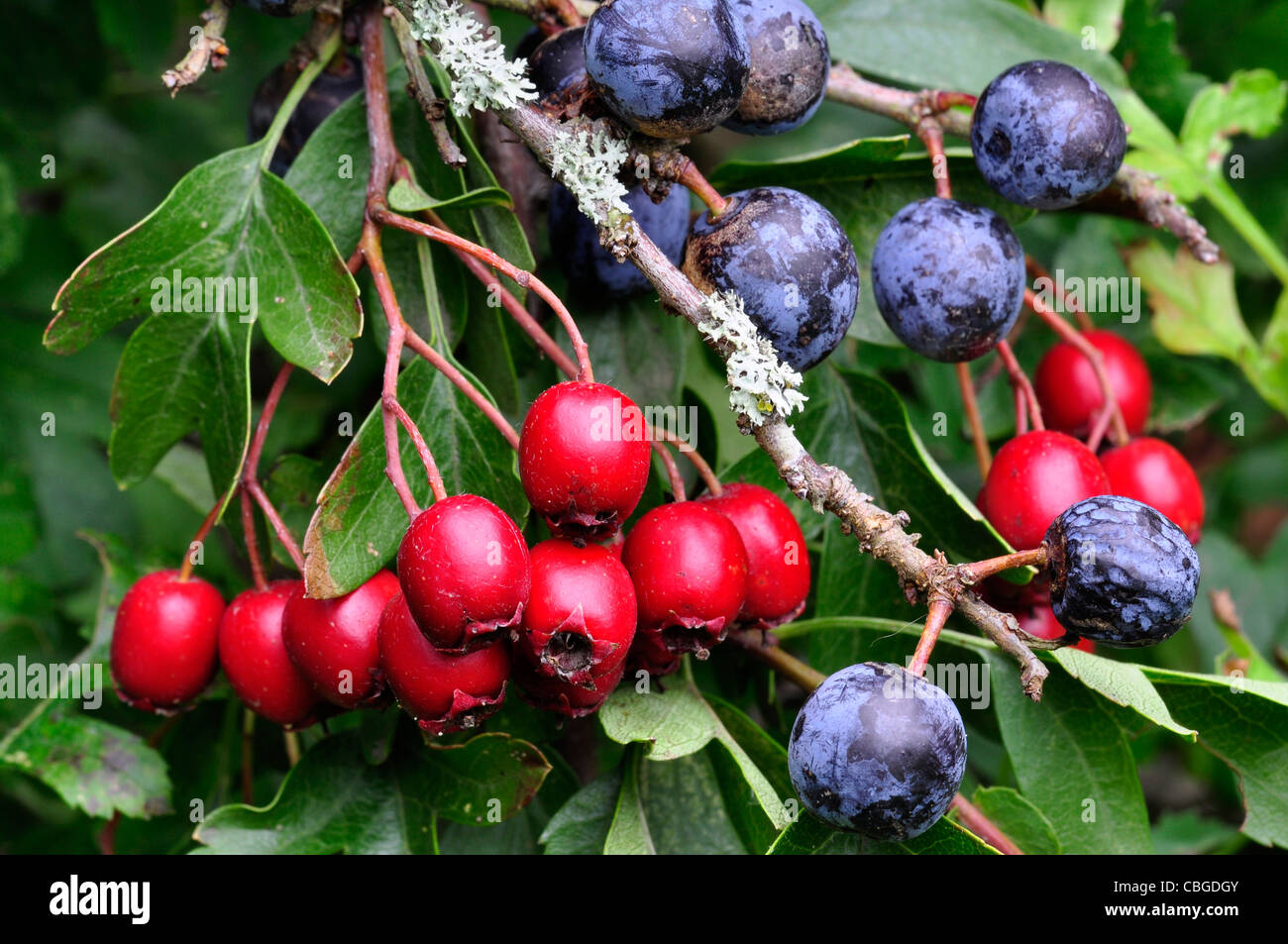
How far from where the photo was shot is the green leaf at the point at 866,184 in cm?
135

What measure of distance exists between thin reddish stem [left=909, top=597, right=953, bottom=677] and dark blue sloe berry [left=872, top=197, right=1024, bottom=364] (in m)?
0.36

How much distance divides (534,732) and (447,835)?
202 mm

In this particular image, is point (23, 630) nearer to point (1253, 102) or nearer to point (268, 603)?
point (268, 603)

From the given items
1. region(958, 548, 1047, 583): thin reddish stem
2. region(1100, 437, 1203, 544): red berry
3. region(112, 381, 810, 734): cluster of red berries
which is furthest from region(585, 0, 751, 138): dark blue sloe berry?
region(1100, 437, 1203, 544): red berry

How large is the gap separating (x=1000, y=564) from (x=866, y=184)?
2.00 ft

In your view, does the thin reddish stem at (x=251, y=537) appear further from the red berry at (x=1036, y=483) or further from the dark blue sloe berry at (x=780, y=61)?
the red berry at (x=1036, y=483)

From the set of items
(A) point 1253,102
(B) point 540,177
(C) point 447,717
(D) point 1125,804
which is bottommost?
(D) point 1125,804

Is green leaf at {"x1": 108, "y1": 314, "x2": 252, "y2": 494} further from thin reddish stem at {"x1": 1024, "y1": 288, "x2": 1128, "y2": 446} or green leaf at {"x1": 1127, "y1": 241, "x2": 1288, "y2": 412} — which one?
green leaf at {"x1": 1127, "y1": 241, "x2": 1288, "y2": 412}

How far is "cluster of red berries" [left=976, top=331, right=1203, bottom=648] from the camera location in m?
1.25

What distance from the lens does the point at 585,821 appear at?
1297 mm

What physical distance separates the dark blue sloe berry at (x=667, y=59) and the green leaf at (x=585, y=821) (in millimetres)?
758

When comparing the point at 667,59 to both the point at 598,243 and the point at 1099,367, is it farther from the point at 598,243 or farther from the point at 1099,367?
the point at 1099,367

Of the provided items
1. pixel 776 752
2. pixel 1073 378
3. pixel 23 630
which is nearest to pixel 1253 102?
pixel 1073 378
